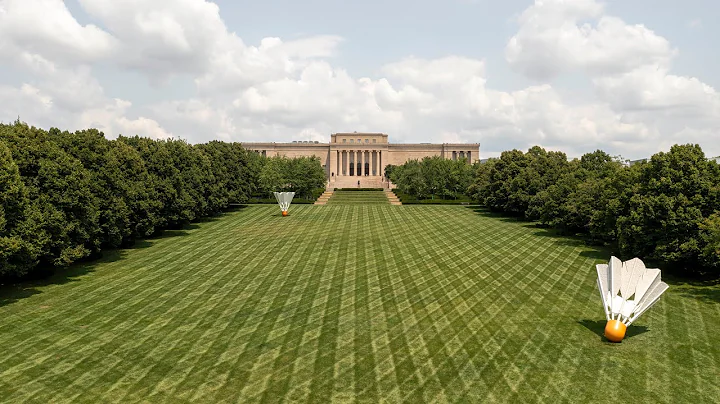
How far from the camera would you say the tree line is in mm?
25750

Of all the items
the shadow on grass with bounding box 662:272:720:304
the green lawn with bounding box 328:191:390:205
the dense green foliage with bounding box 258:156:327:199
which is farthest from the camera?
the green lawn with bounding box 328:191:390:205

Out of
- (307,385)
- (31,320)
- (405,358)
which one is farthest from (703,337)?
(31,320)

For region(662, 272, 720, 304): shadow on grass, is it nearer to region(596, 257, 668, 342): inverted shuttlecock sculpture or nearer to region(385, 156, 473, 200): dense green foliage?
region(596, 257, 668, 342): inverted shuttlecock sculpture

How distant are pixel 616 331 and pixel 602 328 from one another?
2214 millimetres

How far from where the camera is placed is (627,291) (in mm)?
20609

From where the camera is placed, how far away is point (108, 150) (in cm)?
3791

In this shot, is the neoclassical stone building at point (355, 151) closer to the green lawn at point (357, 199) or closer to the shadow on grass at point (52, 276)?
the green lawn at point (357, 199)

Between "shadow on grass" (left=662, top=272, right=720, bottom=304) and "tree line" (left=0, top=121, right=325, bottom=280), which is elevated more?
"tree line" (left=0, top=121, right=325, bottom=280)

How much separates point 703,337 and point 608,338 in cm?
448

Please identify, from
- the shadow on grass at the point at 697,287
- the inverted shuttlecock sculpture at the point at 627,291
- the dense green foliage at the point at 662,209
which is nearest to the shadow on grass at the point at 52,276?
the inverted shuttlecock sculpture at the point at 627,291

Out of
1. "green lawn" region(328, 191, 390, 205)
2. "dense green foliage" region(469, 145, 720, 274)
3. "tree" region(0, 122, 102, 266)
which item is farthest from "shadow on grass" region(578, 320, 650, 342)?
"green lawn" region(328, 191, 390, 205)

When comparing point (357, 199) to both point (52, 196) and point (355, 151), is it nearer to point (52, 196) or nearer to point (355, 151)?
point (52, 196)

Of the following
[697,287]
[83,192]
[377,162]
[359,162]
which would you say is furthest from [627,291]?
[359,162]

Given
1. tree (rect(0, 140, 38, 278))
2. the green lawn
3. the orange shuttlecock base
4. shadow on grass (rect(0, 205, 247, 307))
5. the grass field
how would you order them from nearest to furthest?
the grass field, the orange shuttlecock base, tree (rect(0, 140, 38, 278)), shadow on grass (rect(0, 205, 247, 307)), the green lawn
